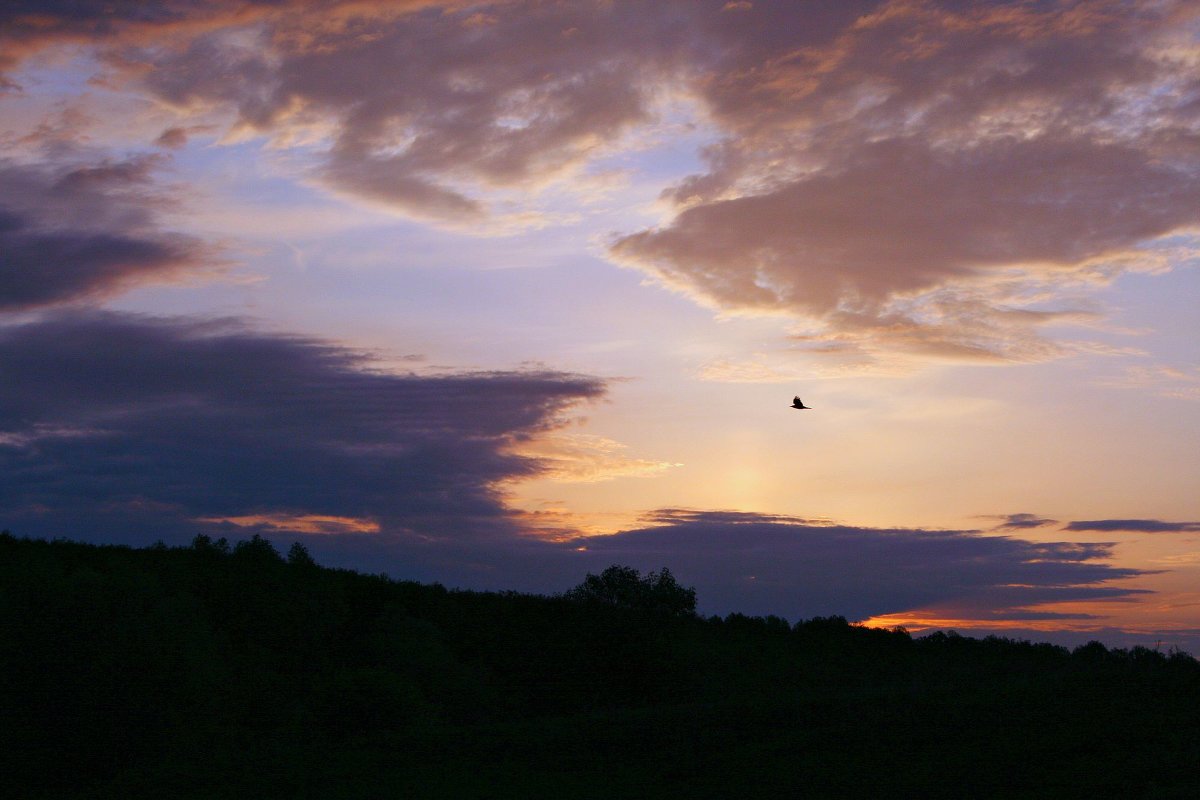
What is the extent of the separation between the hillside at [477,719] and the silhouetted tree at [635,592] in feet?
22.7

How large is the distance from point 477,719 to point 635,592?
18.3 metres

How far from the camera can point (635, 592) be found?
6381 cm

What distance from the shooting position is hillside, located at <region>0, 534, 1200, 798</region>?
20.4 metres

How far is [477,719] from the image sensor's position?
47.4 m

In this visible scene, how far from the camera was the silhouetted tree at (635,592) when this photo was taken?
208 feet

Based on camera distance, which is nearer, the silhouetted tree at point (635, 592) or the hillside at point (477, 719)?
the hillside at point (477, 719)

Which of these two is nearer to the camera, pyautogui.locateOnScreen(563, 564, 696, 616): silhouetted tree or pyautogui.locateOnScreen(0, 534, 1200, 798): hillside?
pyautogui.locateOnScreen(0, 534, 1200, 798): hillside

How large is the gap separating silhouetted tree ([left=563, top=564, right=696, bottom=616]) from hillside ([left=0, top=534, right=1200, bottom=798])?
692 cm

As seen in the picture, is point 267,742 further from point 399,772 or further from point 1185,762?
point 1185,762

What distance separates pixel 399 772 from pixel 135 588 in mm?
15310

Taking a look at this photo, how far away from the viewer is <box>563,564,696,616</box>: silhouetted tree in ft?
208

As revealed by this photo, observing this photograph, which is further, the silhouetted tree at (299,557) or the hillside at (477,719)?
the silhouetted tree at (299,557)

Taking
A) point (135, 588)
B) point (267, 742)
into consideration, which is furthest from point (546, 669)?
point (135, 588)

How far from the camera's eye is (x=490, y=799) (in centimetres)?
2012
